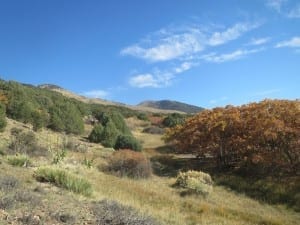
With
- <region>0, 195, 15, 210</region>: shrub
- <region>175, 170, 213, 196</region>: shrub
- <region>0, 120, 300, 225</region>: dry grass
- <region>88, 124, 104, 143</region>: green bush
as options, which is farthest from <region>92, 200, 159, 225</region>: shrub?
<region>88, 124, 104, 143</region>: green bush

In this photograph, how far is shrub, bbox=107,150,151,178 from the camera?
23820 mm

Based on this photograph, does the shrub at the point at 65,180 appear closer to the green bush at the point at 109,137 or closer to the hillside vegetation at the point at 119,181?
the hillside vegetation at the point at 119,181

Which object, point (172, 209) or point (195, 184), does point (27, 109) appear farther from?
point (172, 209)

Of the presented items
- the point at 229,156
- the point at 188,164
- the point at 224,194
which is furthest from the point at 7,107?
the point at 224,194

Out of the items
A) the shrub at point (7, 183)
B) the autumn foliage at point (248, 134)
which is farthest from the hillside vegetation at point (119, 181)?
the autumn foliage at point (248, 134)

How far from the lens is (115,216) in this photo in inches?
350

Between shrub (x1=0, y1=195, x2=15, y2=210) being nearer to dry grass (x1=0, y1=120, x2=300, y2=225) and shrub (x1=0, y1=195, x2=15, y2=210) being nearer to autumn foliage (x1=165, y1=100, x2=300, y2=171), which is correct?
dry grass (x1=0, y1=120, x2=300, y2=225)

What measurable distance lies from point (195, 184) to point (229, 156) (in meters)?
10.9

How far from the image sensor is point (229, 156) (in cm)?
3067

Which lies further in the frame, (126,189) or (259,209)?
(259,209)

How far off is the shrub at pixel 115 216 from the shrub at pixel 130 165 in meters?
13.4

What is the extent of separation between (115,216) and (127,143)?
28100mm

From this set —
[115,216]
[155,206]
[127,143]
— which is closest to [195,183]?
[155,206]

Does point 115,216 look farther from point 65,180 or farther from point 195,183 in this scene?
point 195,183
